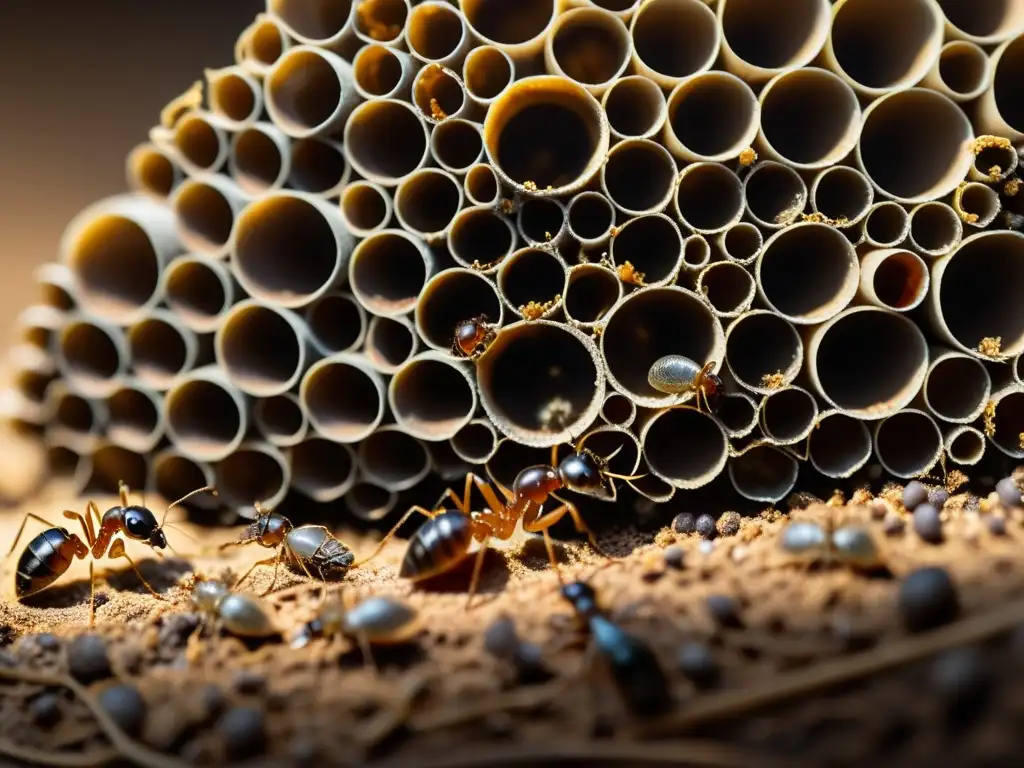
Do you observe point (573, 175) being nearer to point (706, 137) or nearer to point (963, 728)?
point (706, 137)

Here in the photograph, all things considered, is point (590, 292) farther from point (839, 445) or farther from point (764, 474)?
point (839, 445)

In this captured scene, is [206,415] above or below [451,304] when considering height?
below

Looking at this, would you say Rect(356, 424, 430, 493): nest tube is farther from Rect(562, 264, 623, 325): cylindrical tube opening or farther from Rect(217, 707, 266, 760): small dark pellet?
Rect(217, 707, 266, 760): small dark pellet

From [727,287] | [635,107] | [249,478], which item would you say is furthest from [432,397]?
[635,107]

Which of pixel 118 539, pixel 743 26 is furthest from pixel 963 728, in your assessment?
pixel 118 539

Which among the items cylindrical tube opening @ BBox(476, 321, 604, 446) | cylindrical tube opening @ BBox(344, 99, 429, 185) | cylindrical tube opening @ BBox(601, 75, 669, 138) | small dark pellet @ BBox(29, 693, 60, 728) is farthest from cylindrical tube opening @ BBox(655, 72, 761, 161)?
small dark pellet @ BBox(29, 693, 60, 728)

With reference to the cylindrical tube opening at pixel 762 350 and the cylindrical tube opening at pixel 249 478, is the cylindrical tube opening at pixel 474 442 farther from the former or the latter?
the cylindrical tube opening at pixel 762 350
